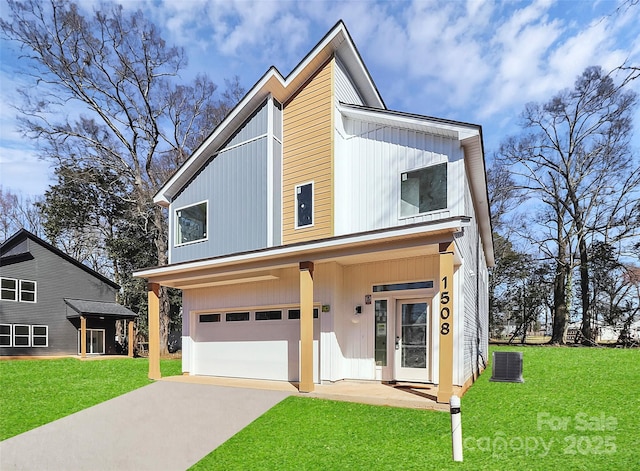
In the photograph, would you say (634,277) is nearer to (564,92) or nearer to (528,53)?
(564,92)

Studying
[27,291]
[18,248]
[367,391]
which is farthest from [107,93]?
[367,391]

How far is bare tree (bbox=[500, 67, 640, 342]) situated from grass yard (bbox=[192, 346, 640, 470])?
59.6ft

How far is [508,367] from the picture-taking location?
358 inches

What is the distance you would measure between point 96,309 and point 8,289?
3749 millimetres

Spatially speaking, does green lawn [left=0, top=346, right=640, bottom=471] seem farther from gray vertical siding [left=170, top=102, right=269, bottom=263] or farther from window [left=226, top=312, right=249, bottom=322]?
gray vertical siding [left=170, top=102, right=269, bottom=263]

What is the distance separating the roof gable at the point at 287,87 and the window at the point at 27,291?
1143cm

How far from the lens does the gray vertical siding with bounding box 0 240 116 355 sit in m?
18.1

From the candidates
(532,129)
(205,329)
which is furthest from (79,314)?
(532,129)

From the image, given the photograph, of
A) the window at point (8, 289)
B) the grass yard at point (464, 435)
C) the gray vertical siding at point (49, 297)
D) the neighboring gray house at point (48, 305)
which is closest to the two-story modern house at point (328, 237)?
the grass yard at point (464, 435)

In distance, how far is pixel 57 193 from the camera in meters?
25.5

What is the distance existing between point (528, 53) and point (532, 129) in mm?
19435

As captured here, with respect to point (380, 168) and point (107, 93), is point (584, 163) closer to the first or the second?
point (380, 168)

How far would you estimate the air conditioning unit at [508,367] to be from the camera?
29.3 ft

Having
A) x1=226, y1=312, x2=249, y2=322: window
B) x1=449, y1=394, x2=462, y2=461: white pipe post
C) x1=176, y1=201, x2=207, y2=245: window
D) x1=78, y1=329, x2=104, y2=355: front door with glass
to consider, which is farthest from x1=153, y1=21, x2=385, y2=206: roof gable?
x1=78, y1=329, x2=104, y2=355: front door with glass
